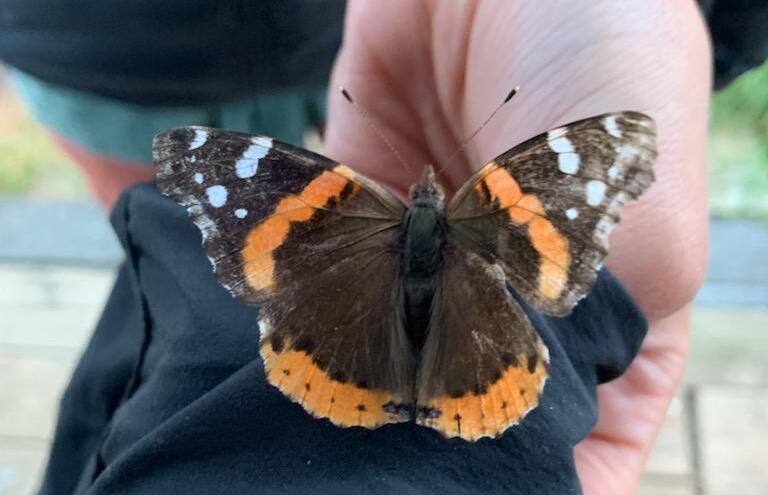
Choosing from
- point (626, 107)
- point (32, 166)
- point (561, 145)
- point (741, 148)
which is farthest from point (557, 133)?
point (32, 166)

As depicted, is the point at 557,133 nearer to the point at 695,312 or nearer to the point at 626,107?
the point at 626,107

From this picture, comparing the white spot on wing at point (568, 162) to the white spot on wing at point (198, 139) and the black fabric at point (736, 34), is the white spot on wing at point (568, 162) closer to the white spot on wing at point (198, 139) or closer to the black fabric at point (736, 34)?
the white spot on wing at point (198, 139)

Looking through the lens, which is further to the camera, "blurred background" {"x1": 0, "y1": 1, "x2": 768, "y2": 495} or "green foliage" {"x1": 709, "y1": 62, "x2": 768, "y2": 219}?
A: "blurred background" {"x1": 0, "y1": 1, "x2": 768, "y2": 495}

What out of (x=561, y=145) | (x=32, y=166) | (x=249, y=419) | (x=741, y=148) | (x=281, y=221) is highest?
(x=561, y=145)

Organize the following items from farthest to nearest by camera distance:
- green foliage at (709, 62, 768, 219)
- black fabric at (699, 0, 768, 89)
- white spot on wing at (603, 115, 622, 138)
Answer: green foliage at (709, 62, 768, 219) < black fabric at (699, 0, 768, 89) < white spot on wing at (603, 115, 622, 138)

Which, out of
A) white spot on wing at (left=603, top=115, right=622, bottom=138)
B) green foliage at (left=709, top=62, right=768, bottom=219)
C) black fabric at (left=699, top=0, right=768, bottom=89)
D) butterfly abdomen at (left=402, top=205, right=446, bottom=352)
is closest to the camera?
white spot on wing at (left=603, top=115, right=622, bottom=138)

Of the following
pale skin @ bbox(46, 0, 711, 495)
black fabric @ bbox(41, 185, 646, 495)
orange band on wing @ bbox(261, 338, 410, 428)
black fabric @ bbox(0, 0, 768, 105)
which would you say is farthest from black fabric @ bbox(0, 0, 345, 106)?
orange band on wing @ bbox(261, 338, 410, 428)

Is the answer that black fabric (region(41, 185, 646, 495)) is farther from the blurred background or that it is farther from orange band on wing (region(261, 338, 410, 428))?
the blurred background
